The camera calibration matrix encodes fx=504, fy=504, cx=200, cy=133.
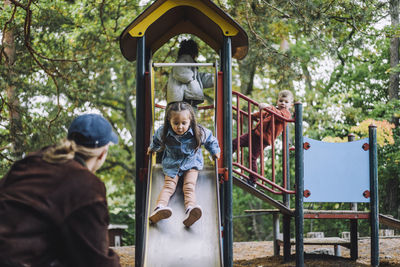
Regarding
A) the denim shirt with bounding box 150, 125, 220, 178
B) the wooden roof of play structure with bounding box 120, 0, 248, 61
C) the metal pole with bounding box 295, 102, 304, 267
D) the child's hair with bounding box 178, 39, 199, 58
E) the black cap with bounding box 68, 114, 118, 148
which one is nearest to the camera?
the black cap with bounding box 68, 114, 118, 148

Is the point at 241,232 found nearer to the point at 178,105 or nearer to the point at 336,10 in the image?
the point at 336,10

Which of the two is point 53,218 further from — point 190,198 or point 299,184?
point 299,184

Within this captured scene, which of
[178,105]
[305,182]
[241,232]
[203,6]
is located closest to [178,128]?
[178,105]

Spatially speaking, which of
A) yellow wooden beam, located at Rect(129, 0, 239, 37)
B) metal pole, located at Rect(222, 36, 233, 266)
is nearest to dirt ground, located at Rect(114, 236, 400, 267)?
metal pole, located at Rect(222, 36, 233, 266)

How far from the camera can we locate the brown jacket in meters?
2.11

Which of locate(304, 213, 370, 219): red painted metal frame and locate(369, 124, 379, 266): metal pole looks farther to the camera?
locate(369, 124, 379, 266): metal pole

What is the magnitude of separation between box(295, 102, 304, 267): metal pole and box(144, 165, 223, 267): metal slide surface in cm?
153

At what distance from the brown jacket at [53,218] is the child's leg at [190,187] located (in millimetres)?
2922

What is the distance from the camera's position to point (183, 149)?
17.7 ft

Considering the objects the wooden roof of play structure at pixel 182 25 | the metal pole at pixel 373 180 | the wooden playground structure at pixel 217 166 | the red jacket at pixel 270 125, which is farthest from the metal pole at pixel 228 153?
the metal pole at pixel 373 180

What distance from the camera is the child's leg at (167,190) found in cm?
515

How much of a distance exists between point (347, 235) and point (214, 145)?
5.60m

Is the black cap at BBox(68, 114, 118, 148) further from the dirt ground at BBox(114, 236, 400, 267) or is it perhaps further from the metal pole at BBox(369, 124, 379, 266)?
the dirt ground at BBox(114, 236, 400, 267)

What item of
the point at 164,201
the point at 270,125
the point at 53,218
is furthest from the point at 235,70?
the point at 53,218
